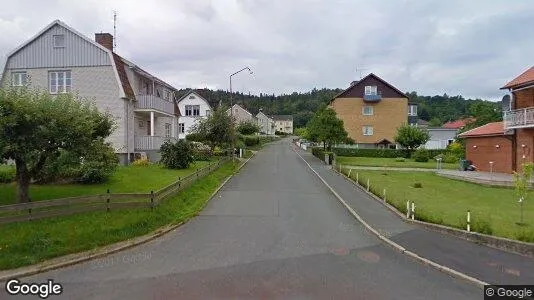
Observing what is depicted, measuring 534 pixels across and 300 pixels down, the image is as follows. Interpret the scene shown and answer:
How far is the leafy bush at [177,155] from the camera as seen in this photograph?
25969 millimetres

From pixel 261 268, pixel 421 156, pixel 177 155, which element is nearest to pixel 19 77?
pixel 177 155

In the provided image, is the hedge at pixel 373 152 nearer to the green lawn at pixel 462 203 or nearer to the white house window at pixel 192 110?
the green lawn at pixel 462 203

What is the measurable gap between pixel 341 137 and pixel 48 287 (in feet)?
135

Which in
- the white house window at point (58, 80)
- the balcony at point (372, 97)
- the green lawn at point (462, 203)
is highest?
the balcony at point (372, 97)

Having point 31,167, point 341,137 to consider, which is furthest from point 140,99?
point 341,137

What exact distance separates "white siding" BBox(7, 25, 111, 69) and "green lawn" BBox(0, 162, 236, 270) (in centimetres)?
1738

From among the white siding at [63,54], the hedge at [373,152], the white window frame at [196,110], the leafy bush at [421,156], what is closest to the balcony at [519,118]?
the leafy bush at [421,156]

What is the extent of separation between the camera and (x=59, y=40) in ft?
92.6

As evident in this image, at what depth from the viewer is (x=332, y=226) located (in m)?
13.8

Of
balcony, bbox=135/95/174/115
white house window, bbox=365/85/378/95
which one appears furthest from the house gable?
balcony, bbox=135/95/174/115

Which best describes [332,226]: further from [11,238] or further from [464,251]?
[11,238]

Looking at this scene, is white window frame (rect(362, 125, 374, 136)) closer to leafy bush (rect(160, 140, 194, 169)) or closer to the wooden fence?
leafy bush (rect(160, 140, 194, 169))

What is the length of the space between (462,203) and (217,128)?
24426 mm

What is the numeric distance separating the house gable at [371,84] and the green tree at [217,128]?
2685 centimetres
